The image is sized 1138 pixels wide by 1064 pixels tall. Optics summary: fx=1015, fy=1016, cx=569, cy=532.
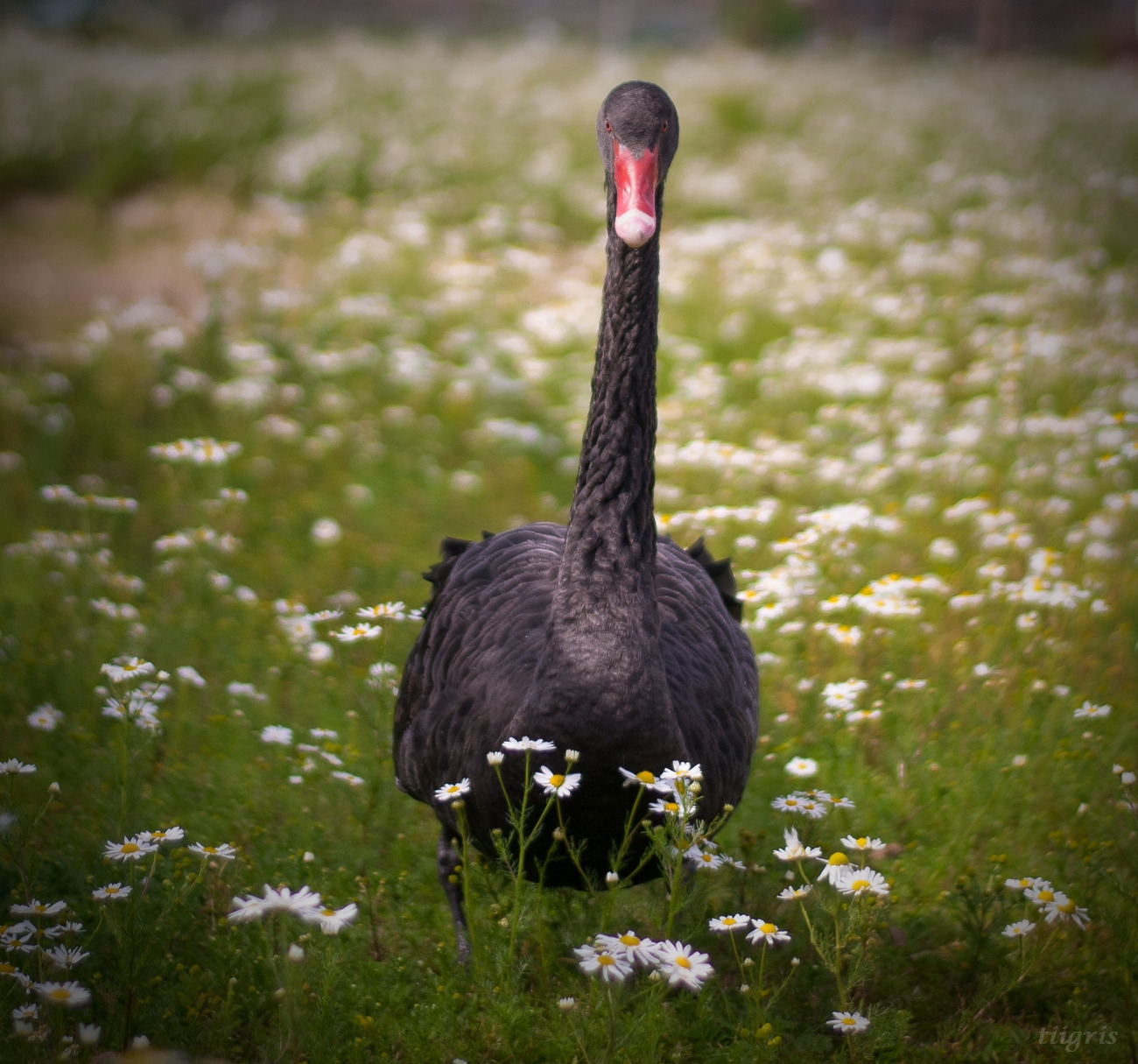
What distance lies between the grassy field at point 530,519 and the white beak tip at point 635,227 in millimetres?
1180

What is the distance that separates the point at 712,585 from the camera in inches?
134

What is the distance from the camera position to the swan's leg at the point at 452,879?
9.55ft

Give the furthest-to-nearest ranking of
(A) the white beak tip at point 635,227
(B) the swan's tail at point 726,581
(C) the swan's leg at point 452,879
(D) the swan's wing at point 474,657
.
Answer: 1. (B) the swan's tail at point 726,581
2. (C) the swan's leg at point 452,879
3. (D) the swan's wing at point 474,657
4. (A) the white beak tip at point 635,227

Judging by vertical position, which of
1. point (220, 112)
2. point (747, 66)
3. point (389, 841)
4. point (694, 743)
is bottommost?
point (389, 841)

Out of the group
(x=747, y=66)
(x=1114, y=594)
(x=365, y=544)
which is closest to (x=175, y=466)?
(x=365, y=544)

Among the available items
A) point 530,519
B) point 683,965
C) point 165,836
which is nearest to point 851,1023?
point 683,965

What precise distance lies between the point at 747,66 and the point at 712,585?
596 inches

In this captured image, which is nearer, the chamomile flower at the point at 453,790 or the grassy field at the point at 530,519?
the chamomile flower at the point at 453,790

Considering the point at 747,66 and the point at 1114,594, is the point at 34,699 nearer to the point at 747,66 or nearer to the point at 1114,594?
the point at 1114,594

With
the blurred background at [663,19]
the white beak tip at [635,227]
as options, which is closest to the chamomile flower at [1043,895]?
the white beak tip at [635,227]

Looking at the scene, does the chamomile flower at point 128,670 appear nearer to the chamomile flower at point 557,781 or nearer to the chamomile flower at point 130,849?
the chamomile flower at point 130,849

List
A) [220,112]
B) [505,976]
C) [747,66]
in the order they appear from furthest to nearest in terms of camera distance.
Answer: [747,66] < [220,112] < [505,976]

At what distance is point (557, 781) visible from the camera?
230cm

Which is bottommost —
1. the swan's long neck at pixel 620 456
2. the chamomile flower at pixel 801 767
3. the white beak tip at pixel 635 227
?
the chamomile flower at pixel 801 767
